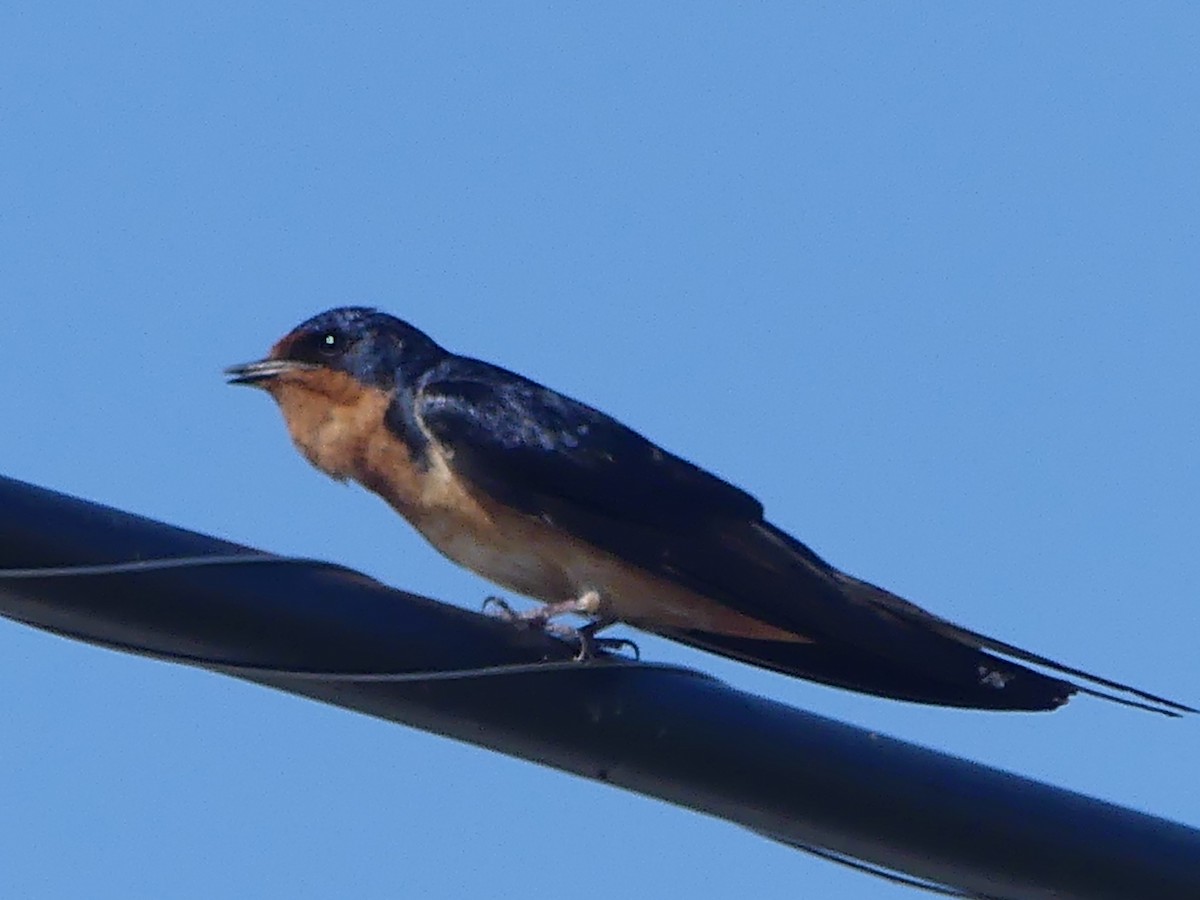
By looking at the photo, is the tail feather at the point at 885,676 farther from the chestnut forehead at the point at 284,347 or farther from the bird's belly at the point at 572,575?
the chestnut forehead at the point at 284,347

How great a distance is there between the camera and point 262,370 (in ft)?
20.2

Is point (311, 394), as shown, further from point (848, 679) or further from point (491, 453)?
point (848, 679)

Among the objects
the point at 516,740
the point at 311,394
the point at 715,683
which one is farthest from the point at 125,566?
the point at 311,394

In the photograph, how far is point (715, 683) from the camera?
3809mm

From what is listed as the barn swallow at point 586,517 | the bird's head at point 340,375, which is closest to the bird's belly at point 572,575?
the barn swallow at point 586,517

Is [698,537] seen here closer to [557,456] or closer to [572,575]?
[572,575]

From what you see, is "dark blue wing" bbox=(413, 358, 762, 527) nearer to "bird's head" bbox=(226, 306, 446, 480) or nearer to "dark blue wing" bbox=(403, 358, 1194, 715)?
"dark blue wing" bbox=(403, 358, 1194, 715)

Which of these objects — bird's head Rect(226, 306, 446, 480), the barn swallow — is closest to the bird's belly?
the barn swallow

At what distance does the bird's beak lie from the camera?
612cm

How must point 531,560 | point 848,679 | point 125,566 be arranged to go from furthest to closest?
1. point 531,560
2. point 848,679
3. point 125,566

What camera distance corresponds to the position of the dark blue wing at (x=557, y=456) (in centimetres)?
564

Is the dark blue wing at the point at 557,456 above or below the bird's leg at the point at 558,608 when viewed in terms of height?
above

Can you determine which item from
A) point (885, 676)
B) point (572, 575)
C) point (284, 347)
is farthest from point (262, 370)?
point (885, 676)

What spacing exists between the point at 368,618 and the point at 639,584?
187cm
